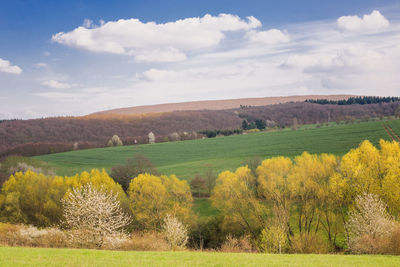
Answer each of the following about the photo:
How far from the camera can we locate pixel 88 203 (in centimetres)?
3400

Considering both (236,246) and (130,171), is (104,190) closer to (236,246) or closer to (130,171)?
(130,171)

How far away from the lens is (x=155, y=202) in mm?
48531

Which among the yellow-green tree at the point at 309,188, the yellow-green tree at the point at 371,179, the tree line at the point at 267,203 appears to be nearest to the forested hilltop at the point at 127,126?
the tree line at the point at 267,203

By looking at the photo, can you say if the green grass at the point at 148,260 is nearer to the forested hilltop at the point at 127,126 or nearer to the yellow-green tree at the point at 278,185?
the yellow-green tree at the point at 278,185

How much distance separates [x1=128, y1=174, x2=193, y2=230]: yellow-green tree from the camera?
47.6 meters

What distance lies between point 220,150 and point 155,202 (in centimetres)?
Answer: 5557

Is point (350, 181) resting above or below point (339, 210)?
above

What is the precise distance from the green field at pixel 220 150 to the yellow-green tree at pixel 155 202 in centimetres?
1864

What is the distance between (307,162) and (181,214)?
20.7m

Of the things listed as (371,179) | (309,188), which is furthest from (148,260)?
(371,179)

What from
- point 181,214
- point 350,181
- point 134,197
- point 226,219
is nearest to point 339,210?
point 350,181

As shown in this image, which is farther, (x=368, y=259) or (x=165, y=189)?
(x=165, y=189)

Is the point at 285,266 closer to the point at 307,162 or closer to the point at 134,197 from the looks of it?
the point at 307,162

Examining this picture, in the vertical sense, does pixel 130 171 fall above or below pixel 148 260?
below
